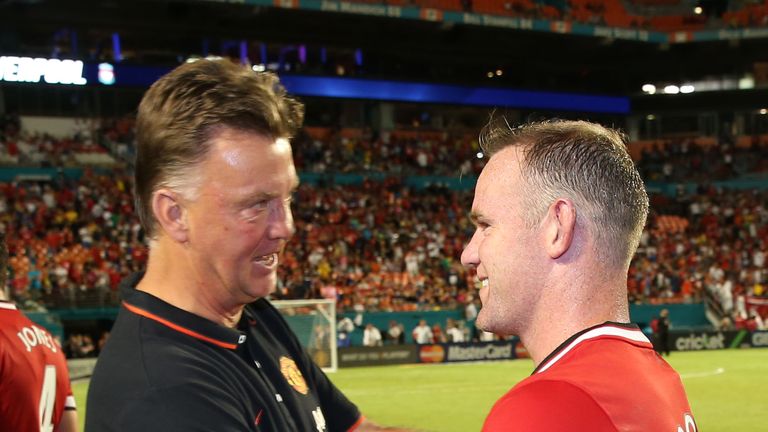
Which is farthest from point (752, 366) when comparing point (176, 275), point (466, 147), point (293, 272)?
point (176, 275)

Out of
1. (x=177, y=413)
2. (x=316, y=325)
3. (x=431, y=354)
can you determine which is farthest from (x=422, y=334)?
(x=177, y=413)

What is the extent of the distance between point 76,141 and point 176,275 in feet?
112

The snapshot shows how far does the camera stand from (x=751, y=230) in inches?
1586

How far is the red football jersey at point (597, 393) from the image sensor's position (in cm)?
204

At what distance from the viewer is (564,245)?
244 centimetres

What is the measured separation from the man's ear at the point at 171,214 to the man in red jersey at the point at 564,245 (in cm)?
88

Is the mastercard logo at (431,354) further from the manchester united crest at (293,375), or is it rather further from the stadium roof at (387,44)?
the manchester united crest at (293,375)

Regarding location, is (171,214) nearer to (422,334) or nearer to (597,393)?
(597,393)

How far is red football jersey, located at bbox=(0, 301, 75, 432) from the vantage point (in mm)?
4605

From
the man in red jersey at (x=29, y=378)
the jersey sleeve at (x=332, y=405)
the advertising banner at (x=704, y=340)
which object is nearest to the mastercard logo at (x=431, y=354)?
the advertising banner at (x=704, y=340)

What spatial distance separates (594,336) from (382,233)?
1302 inches

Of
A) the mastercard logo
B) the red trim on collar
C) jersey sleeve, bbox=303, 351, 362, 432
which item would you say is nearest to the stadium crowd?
the mastercard logo

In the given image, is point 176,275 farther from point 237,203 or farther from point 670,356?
point 670,356

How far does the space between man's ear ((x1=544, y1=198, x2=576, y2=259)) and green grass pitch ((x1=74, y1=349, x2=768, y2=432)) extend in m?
12.5
